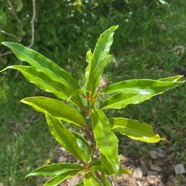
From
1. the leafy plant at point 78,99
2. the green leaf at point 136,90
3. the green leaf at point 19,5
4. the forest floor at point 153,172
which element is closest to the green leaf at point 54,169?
the leafy plant at point 78,99

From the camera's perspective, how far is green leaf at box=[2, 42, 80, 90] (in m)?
1.59

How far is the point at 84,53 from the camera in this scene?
3221 mm

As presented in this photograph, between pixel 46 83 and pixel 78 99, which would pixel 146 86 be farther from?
pixel 46 83

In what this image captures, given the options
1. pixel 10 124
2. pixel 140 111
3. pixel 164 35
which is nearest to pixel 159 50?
pixel 164 35

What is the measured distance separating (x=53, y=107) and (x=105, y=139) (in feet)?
0.95

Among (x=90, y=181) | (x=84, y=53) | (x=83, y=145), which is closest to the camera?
(x=90, y=181)

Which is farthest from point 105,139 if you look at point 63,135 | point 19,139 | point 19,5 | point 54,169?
point 19,5

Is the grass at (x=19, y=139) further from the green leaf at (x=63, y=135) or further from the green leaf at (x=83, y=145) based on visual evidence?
the green leaf at (x=63, y=135)

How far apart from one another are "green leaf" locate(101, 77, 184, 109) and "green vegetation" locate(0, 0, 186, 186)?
0.96 meters

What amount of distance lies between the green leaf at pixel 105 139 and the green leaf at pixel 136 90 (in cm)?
11

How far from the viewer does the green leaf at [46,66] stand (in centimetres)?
159

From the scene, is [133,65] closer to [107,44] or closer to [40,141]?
[40,141]

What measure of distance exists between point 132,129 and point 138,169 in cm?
85

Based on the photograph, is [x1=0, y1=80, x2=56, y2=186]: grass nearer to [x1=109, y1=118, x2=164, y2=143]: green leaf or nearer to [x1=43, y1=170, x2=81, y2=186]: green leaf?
[x1=43, y1=170, x2=81, y2=186]: green leaf
